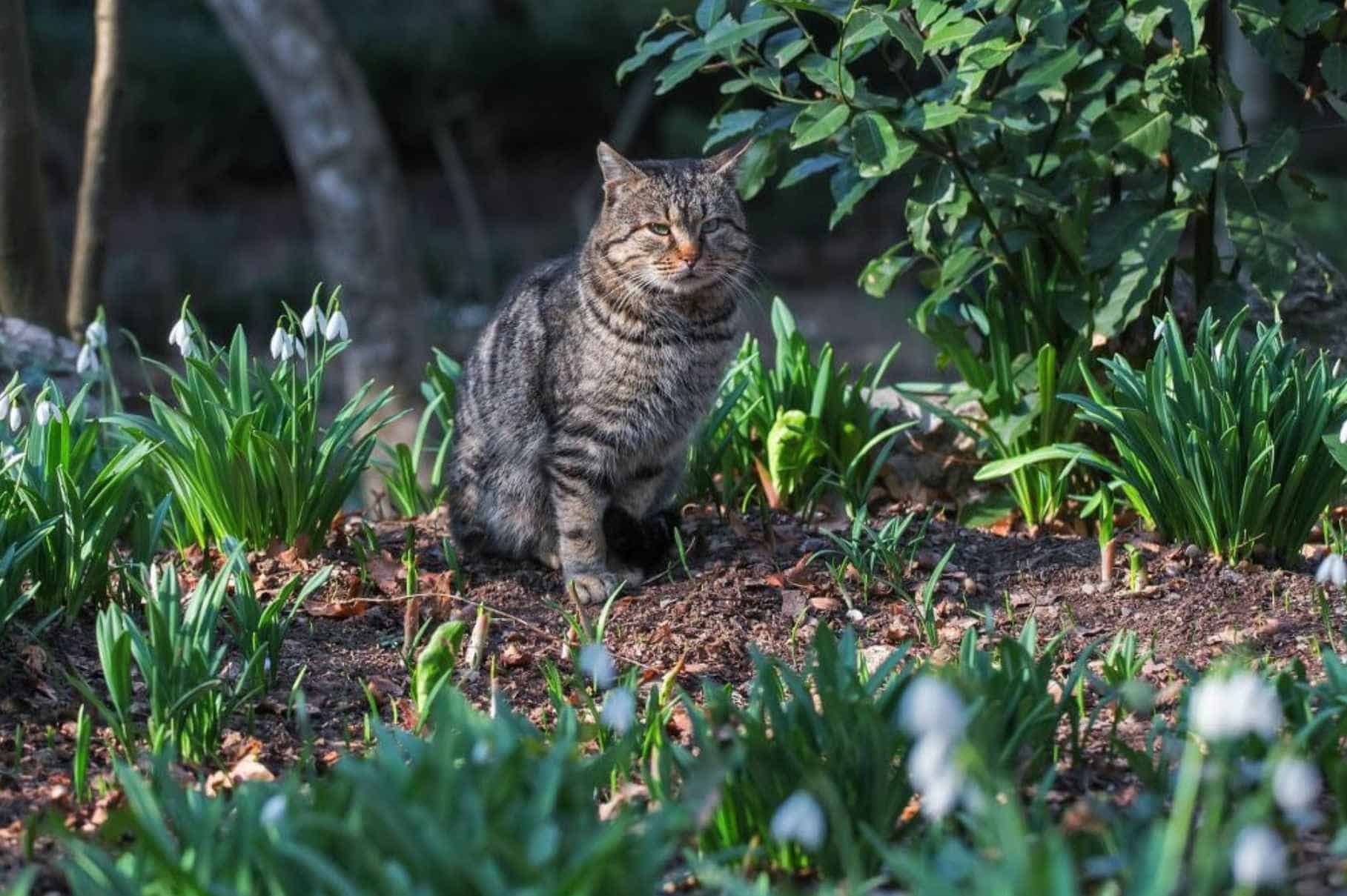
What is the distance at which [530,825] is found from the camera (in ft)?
7.68

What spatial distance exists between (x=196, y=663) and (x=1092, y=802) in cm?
176

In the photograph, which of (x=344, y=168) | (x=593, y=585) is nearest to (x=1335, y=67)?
(x=593, y=585)

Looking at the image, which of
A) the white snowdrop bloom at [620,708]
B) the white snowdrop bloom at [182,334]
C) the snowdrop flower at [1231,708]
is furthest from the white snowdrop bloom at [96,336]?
the snowdrop flower at [1231,708]

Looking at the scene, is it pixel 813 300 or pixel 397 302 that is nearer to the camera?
pixel 397 302

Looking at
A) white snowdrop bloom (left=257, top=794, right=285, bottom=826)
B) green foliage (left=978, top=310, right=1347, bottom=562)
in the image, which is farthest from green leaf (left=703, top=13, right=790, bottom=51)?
white snowdrop bloom (left=257, top=794, right=285, bottom=826)

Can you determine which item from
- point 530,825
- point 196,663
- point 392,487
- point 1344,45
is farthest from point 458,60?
point 530,825

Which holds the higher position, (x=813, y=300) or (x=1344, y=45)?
(x=1344, y=45)

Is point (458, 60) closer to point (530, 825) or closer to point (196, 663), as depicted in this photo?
point (196, 663)

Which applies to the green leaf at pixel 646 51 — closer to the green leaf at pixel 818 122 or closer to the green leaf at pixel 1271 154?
the green leaf at pixel 818 122

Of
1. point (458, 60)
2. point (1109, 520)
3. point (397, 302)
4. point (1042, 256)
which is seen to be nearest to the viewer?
point (1109, 520)

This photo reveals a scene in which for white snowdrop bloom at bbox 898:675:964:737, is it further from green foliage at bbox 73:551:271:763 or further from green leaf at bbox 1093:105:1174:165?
green leaf at bbox 1093:105:1174:165

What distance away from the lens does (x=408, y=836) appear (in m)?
2.25

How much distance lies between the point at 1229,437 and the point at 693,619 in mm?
1427

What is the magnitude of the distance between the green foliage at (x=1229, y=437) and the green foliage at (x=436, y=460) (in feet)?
6.91
